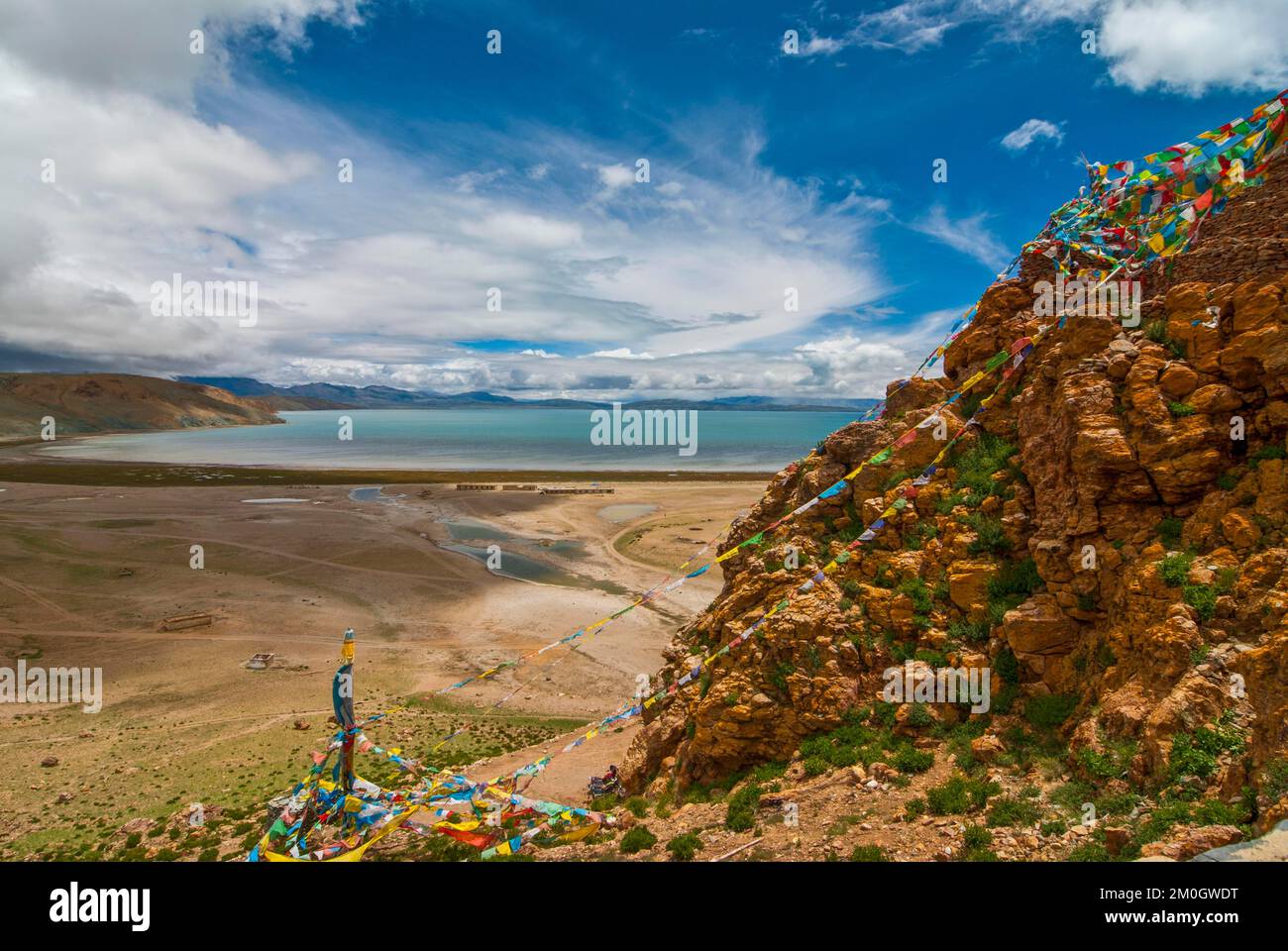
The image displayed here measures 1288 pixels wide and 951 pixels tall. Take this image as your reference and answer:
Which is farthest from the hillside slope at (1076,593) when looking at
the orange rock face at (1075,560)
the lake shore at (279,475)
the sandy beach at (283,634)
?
the lake shore at (279,475)

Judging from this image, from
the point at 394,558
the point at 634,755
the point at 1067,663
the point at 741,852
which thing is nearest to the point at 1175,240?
the point at 1067,663

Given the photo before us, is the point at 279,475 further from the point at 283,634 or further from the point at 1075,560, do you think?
the point at 1075,560

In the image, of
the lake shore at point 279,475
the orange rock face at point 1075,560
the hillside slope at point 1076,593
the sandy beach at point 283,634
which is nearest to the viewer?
the hillside slope at point 1076,593

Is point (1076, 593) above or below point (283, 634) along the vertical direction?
above

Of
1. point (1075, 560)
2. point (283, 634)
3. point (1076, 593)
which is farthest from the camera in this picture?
point (283, 634)

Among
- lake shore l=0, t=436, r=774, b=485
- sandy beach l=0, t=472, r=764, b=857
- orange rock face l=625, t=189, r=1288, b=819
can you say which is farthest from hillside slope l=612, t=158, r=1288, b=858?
lake shore l=0, t=436, r=774, b=485

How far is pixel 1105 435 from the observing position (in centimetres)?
966

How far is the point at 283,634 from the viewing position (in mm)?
33750

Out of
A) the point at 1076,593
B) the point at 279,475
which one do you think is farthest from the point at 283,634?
the point at 279,475

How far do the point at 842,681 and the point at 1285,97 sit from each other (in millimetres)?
13848

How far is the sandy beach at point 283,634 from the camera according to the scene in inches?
789

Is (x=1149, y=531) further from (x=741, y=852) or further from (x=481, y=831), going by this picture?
(x=481, y=831)

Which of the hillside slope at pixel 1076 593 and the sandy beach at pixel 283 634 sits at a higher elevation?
the hillside slope at pixel 1076 593

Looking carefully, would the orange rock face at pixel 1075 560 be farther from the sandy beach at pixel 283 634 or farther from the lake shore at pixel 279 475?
the lake shore at pixel 279 475
